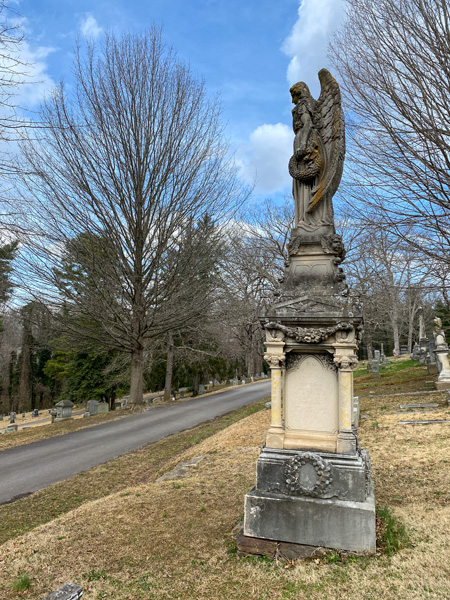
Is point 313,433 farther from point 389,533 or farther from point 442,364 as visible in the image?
point 442,364

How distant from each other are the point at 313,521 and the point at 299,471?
45 centimetres

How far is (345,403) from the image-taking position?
4.05 m

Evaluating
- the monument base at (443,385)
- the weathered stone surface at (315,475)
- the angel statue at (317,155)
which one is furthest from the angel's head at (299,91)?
the monument base at (443,385)

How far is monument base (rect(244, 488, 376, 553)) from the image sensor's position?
3635 millimetres

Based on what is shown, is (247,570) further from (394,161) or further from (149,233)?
(149,233)

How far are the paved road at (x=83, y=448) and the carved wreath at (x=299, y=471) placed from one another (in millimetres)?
5176

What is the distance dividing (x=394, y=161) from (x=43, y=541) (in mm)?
8883

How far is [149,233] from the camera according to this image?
14.2 m

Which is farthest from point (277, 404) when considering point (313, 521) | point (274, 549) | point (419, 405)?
point (419, 405)

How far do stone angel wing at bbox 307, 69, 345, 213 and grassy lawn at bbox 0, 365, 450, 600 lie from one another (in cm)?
371

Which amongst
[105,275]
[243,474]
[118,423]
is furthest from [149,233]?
[243,474]

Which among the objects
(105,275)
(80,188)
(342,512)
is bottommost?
(342,512)

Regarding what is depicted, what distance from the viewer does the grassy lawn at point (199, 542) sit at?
3203mm

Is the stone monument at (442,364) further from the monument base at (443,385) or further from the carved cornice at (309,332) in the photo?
the carved cornice at (309,332)
